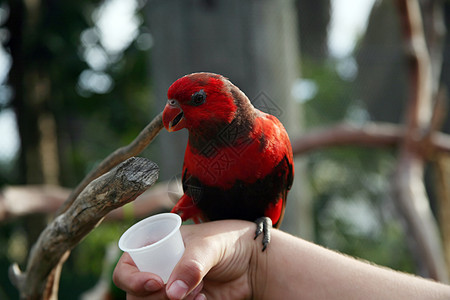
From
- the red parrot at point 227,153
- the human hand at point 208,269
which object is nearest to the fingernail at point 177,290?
the human hand at point 208,269

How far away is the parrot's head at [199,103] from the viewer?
38cm

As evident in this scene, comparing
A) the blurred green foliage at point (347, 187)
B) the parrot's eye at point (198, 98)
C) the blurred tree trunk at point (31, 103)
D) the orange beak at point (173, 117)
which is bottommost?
the blurred green foliage at point (347, 187)

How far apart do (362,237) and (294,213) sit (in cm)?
105

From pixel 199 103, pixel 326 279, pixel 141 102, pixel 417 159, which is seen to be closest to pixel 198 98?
pixel 199 103

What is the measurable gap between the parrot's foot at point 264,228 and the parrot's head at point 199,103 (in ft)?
0.50

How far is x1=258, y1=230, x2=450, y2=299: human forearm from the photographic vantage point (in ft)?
1.52

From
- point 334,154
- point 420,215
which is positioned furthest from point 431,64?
point 334,154

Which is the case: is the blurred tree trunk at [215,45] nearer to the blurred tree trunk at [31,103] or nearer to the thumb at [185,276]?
the thumb at [185,276]

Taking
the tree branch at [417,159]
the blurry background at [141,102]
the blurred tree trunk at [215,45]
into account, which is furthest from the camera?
the blurry background at [141,102]

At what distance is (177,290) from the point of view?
1.22ft

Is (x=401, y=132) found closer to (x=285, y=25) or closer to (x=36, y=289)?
(x=285, y=25)

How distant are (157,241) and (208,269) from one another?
63 millimetres

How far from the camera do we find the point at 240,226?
463 mm

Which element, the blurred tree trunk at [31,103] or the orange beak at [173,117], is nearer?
the orange beak at [173,117]
